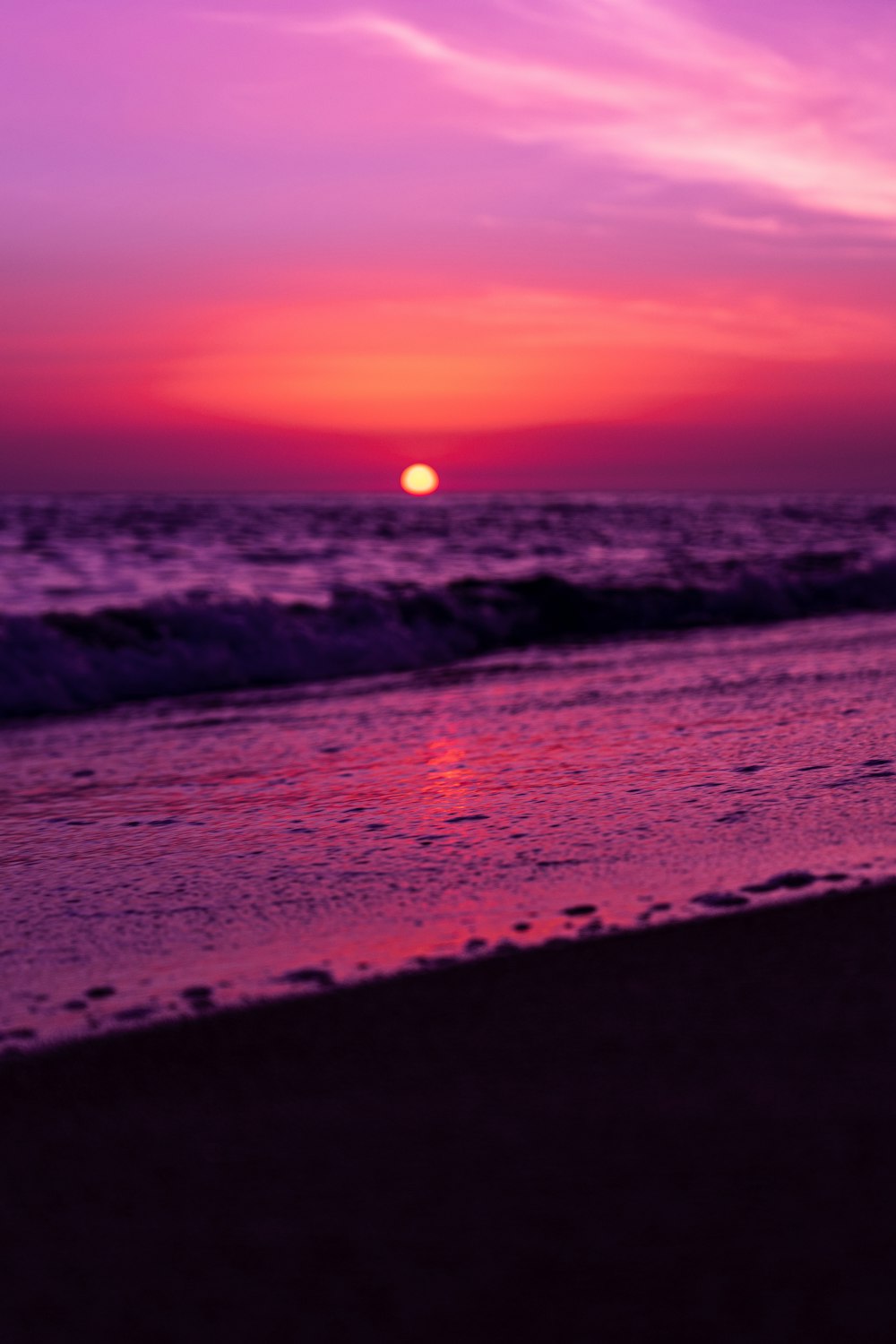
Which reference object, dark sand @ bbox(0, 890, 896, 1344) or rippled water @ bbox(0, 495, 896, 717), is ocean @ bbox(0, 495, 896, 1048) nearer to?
rippled water @ bbox(0, 495, 896, 717)

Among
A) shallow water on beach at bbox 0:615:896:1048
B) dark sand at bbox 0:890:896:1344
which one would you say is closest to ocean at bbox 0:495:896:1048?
shallow water on beach at bbox 0:615:896:1048

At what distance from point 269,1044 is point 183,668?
691cm

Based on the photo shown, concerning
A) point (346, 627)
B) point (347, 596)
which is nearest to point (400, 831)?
point (346, 627)

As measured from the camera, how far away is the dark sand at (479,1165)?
60.3 inches

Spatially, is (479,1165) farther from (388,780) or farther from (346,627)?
(346,627)

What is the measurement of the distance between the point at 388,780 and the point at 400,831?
822 millimetres

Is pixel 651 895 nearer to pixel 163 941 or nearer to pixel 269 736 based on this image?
pixel 163 941

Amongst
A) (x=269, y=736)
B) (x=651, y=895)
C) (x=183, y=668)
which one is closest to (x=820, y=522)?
(x=183, y=668)

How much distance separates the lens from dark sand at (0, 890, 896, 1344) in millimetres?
1532

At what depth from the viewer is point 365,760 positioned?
5141mm

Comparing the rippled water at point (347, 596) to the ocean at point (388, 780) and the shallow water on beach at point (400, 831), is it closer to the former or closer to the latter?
the ocean at point (388, 780)

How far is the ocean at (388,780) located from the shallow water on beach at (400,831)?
1 cm

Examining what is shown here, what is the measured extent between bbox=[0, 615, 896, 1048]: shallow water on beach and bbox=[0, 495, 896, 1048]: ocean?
0.01m

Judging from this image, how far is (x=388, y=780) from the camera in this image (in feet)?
15.4
